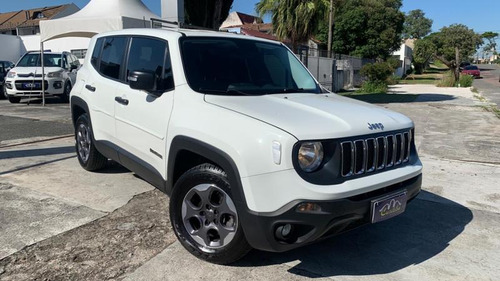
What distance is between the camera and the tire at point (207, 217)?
297cm

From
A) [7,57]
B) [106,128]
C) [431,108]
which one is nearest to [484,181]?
[106,128]

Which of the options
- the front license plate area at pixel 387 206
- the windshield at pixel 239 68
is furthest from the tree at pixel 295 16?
the front license plate area at pixel 387 206

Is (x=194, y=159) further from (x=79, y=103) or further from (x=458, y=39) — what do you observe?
(x=458, y=39)

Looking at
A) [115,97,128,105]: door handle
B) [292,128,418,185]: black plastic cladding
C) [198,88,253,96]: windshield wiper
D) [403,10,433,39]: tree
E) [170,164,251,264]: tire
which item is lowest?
[170,164,251,264]: tire

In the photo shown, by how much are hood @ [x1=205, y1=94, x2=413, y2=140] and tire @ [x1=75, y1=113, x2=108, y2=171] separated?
2.61 metres

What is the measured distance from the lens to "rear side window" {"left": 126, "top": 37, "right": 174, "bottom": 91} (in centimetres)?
368

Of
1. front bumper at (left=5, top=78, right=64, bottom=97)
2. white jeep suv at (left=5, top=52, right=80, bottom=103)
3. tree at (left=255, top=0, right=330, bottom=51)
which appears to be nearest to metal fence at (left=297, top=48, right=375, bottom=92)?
tree at (left=255, top=0, right=330, bottom=51)

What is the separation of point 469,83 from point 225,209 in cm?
3149

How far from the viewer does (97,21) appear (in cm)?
1175

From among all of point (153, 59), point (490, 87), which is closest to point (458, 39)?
point (490, 87)

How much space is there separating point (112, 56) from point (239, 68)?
1.78 meters

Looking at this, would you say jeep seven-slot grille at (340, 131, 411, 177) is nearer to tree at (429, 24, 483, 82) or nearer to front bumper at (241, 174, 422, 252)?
front bumper at (241, 174, 422, 252)

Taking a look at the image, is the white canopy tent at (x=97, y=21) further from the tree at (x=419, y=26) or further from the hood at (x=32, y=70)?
the tree at (x=419, y=26)

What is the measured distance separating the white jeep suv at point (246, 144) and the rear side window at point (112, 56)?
0.12 ft
